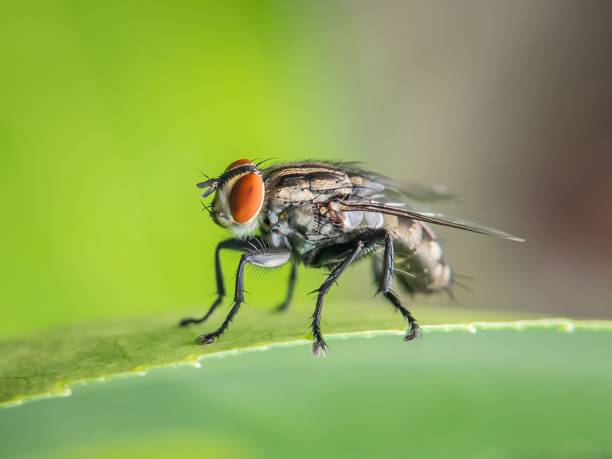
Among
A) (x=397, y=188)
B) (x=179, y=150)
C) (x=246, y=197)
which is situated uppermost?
(x=179, y=150)

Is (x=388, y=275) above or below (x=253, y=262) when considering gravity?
below

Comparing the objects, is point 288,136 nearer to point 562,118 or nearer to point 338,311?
point 338,311

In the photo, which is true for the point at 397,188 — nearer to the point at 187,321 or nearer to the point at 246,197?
the point at 246,197

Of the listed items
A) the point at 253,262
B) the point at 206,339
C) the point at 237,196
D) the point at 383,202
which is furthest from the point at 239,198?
the point at 206,339

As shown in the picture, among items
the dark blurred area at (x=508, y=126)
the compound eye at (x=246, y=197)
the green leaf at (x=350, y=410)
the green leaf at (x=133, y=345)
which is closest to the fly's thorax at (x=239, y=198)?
the compound eye at (x=246, y=197)

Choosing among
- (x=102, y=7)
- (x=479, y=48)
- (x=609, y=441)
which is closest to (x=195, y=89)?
(x=102, y=7)

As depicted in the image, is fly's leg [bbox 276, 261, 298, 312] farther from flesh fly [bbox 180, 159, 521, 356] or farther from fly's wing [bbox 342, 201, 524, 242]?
fly's wing [bbox 342, 201, 524, 242]
